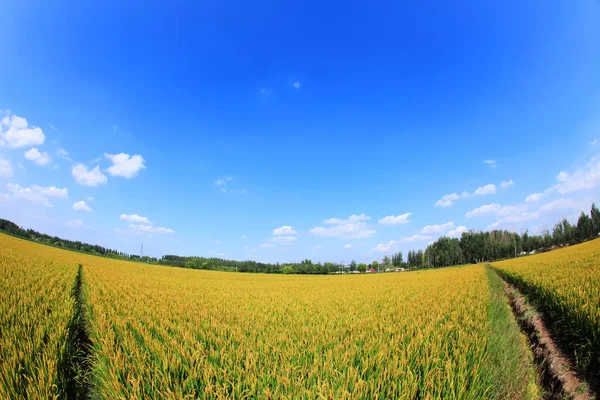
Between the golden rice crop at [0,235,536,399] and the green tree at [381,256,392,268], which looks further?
the green tree at [381,256,392,268]

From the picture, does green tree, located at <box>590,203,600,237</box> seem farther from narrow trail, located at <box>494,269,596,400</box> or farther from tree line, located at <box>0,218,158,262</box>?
tree line, located at <box>0,218,158,262</box>

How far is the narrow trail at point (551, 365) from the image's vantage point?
5.44m

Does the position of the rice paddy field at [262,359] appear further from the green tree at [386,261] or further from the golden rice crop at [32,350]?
the green tree at [386,261]

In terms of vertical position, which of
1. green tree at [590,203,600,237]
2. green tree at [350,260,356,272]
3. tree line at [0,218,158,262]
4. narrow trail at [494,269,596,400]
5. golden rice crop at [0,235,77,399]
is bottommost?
green tree at [350,260,356,272]

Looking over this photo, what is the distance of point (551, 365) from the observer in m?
6.42

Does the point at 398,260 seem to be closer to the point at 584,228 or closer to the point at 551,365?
the point at 584,228

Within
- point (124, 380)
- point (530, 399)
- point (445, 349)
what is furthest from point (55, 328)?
point (530, 399)

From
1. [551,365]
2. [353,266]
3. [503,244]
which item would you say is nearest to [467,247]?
[503,244]

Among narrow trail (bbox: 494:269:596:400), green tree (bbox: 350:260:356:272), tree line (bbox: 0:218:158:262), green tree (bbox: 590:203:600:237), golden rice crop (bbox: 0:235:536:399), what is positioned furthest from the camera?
green tree (bbox: 350:260:356:272)

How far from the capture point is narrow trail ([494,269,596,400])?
17.9ft

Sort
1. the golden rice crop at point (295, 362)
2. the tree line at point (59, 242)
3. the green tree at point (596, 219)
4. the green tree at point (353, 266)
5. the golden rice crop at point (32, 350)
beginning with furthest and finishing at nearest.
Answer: the green tree at point (353, 266)
the tree line at point (59, 242)
the green tree at point (596, 219)
the golden rice crop at point (32, 350)
the golden rice crop at point (295, 362)

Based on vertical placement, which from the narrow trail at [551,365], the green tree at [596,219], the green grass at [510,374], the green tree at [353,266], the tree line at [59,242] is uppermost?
the green tree at [596,219]

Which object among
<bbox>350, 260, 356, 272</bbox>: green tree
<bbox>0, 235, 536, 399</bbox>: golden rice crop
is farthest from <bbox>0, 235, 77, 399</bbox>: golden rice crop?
<bbox>350, 260, 356, 272</bbox>: green tree

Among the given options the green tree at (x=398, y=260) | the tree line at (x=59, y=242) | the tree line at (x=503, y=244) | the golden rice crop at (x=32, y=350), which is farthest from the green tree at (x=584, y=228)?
the tree line at (x=59, y=242)
